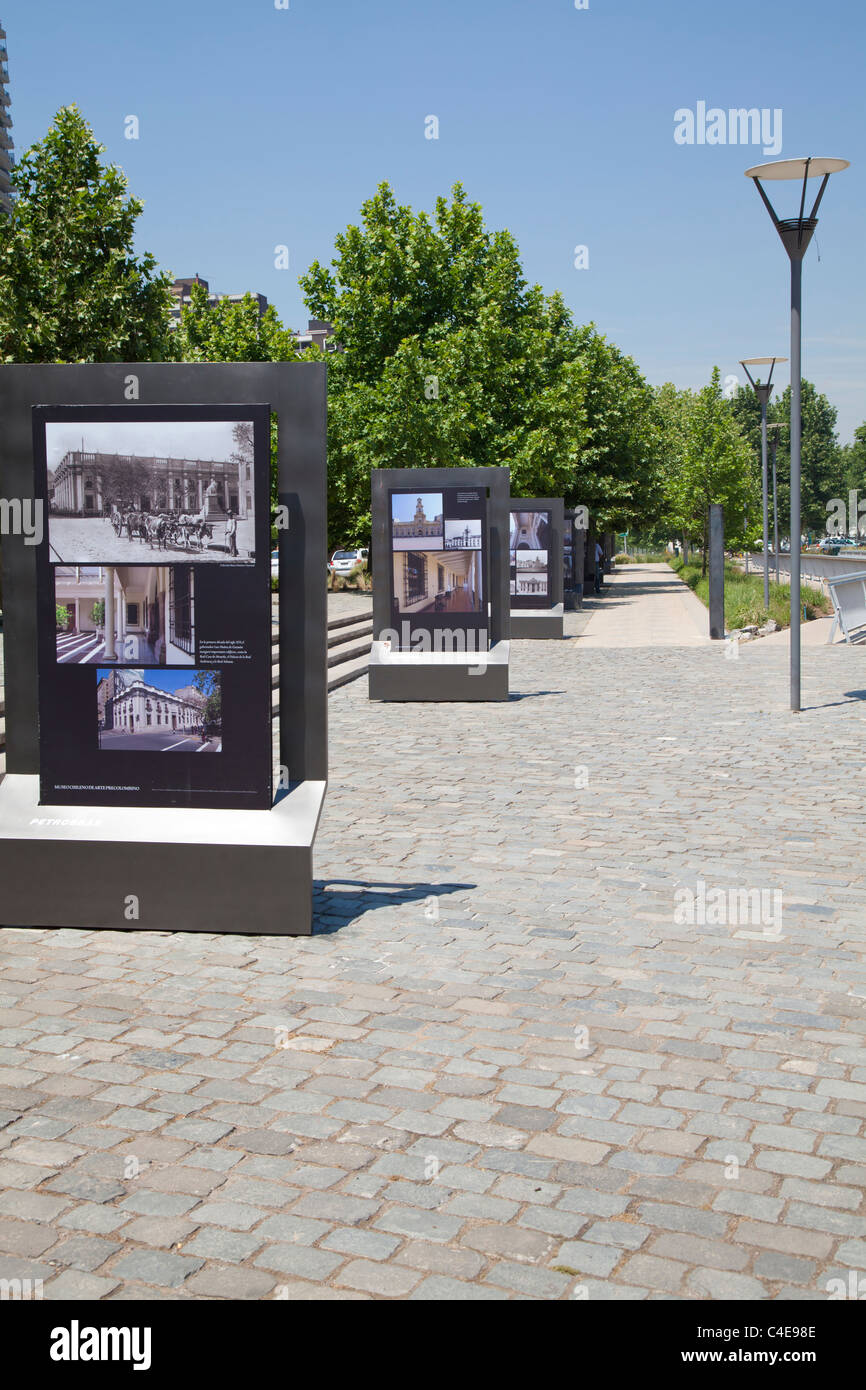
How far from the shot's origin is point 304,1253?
3432 mm

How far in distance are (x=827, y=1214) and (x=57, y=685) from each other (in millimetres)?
4245

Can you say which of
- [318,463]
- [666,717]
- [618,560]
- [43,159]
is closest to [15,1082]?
[318,463]

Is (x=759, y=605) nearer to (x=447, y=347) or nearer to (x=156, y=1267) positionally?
(x=447, y=347)

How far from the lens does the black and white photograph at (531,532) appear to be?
25.0 m

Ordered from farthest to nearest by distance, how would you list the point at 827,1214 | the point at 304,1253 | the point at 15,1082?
the point at 15,1082, the point at 827,1214, the point at 304,1253

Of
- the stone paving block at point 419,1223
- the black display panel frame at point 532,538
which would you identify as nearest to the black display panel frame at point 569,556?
the black display panel frame at point 532,538

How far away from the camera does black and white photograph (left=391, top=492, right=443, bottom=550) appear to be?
15555 millimetres

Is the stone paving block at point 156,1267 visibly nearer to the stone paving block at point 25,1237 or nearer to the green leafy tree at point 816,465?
the stone paving block at point 25,1237

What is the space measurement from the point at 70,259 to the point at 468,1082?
25.4m

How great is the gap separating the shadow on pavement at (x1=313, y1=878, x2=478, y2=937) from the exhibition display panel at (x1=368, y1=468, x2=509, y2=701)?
28.1 ft

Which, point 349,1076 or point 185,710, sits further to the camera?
point 185,710

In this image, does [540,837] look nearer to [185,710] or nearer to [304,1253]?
[185,710]

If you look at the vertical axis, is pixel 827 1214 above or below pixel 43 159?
below

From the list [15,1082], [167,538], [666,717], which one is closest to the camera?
[15,1082]
